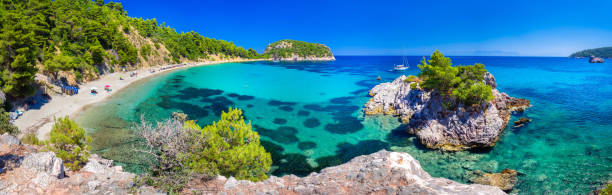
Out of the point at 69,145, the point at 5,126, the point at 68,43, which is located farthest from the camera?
the point at 68,43

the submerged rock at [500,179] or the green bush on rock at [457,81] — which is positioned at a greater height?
the green bush on rock at [457,81]

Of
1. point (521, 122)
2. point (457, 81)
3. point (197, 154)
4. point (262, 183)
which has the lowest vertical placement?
point (521, 122)

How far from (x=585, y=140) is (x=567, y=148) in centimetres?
357

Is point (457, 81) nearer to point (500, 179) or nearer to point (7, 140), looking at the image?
point (500, 179)

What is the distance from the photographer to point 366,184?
9312 millimetres

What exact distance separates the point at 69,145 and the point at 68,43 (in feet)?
155

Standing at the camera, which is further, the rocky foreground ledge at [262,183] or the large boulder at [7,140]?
the large boulder at [7,140]

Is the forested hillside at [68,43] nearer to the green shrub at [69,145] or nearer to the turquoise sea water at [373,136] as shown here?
the turquoise sea water at [373,136]

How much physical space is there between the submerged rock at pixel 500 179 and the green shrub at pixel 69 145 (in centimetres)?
2399

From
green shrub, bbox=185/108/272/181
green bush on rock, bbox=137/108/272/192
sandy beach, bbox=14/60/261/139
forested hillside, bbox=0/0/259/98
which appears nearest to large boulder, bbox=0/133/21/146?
green bush on rock, bbox=137/108/272/192

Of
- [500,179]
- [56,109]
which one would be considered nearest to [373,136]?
[500,179]

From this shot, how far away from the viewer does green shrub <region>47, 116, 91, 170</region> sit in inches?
468

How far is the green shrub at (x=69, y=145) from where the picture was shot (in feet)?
39.0

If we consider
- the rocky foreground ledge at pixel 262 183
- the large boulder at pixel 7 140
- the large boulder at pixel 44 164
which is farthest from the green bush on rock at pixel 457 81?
the large boulder at pixel 7 140
